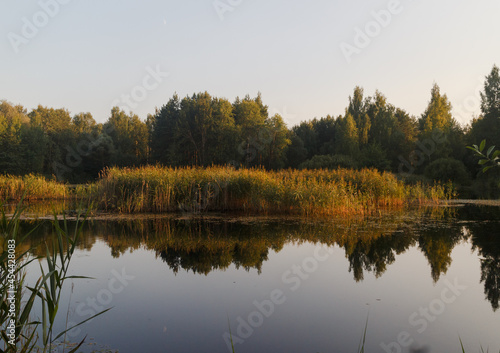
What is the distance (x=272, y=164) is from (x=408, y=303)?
130ft

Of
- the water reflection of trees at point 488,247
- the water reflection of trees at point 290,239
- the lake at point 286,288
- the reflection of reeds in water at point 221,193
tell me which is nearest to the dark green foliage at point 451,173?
the water reflection of trees at point 488,247

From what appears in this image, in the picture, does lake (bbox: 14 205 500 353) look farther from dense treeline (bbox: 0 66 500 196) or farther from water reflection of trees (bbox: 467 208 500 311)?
dense treeline (bbox: 0 66 500 196)

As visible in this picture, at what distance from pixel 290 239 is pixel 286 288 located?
3648 mm

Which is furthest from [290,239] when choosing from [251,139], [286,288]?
[251,139]

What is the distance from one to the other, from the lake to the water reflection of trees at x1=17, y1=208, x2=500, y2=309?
33 mm

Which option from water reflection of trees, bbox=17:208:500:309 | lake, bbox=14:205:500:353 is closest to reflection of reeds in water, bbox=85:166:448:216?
water reflection of trees, bbox=17:208:500:309

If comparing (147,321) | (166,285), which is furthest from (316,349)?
(166,285)

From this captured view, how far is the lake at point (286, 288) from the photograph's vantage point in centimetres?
429

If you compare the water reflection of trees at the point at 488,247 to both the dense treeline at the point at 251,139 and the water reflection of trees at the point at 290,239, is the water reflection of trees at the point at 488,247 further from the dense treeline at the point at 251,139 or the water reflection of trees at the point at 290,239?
the dense treeline at the point at 251,139

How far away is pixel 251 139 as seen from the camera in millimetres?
45344

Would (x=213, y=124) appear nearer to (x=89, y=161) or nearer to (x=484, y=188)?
(x=89, y=161)

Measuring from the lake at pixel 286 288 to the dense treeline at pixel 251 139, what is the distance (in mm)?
25142

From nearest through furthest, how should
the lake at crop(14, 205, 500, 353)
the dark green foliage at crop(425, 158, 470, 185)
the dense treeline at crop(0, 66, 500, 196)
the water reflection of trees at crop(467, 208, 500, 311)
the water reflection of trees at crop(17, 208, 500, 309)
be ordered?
the lake at crop(14, 205, 500, 353), the water reflection of trees at crop(467, 208, 500, 311), the water reflection of trees at crop(17, 208, 500, 309), the dark green foliage at crop(425, 158, 470, 185), the dense treeline at crop(0, 66, 500, 196)

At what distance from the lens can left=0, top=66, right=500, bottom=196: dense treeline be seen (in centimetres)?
3584
